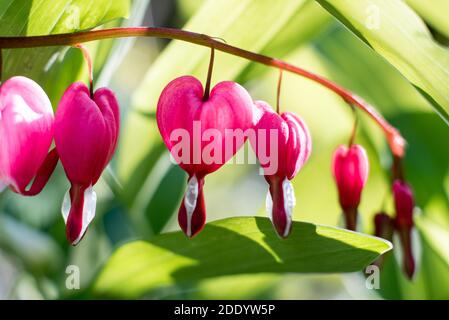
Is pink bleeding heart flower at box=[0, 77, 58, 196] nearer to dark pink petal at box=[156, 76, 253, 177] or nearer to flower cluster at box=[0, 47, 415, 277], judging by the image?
flower cluster at box=[0, 47, 415, 277]

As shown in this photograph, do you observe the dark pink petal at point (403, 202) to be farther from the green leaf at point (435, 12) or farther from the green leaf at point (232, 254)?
the green leaf at point (435, 12)

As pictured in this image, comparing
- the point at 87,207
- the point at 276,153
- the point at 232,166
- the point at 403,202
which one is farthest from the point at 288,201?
the point at 232,166

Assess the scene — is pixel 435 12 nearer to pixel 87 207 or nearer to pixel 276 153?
pixel 276 153

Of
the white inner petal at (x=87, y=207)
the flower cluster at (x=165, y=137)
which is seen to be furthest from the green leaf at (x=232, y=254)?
the white inner petal at (x=87, y=207)

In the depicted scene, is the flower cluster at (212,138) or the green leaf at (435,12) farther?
the green leaf at (435,12)

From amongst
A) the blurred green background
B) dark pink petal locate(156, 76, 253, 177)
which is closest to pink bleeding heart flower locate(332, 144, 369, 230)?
the blurred green background

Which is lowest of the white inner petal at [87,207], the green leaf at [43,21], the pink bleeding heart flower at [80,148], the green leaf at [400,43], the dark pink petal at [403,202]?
the white inner petal at [87,207]

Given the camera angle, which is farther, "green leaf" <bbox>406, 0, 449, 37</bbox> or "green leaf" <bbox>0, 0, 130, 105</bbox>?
"green leaf" <bbox>406, 0, 449, 37</bbox>

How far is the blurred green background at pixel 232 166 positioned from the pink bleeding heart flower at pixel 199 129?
221mm

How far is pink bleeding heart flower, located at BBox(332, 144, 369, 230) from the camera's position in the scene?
1063mm

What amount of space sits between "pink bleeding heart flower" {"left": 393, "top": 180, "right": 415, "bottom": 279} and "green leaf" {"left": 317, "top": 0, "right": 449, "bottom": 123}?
0.82 ft

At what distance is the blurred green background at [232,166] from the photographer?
124 cm

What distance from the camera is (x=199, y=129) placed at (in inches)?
32.8

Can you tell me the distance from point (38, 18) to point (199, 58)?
399mm
